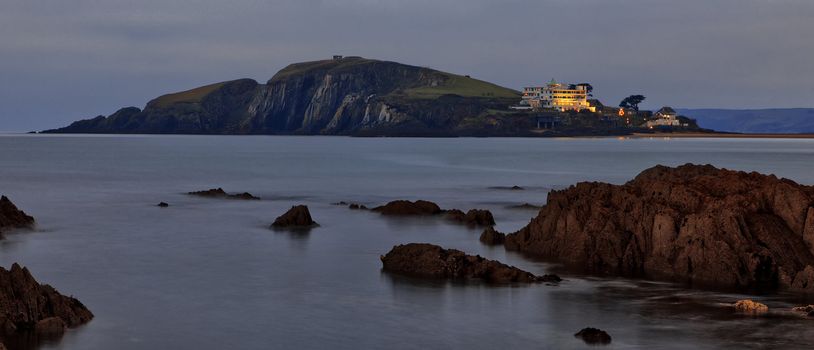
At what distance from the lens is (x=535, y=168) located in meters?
108

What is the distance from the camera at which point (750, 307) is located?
23641 mm

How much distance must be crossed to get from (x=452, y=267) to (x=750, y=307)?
26.8ft

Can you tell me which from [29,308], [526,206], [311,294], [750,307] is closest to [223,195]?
[526,206]

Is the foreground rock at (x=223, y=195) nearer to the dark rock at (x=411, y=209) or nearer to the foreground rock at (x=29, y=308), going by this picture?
the dark rock at (x=411, y=209)

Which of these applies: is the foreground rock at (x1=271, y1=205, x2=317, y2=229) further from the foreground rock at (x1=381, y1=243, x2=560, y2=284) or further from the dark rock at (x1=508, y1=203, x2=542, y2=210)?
the dark rock at (x1=508, y1=203, x2=542, y2=210)

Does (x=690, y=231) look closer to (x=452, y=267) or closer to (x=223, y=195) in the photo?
(x=452, y=267)

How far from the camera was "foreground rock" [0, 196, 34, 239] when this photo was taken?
128 feet

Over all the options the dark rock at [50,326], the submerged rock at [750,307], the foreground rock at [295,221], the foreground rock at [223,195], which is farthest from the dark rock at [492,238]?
the foreground rock at [223,195]

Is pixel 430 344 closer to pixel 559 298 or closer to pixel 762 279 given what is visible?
pixel 559 298

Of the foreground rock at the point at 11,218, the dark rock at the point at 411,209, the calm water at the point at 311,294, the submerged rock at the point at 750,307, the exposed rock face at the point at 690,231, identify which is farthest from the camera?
the dark rock at the point at 411,209

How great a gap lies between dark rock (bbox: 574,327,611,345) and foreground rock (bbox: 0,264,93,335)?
1071 cm

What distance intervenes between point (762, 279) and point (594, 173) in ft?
241

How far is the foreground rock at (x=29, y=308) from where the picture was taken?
20594 mm

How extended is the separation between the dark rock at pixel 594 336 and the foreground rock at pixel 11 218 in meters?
25.3
